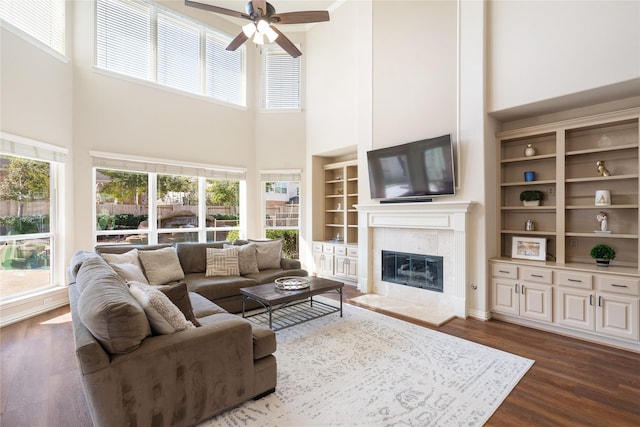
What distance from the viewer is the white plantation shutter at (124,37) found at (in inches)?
193

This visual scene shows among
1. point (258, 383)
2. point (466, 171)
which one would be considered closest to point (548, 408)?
point (258, 383)

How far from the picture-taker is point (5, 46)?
11.6 ft

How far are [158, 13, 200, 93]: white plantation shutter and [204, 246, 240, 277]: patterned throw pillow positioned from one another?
342cm

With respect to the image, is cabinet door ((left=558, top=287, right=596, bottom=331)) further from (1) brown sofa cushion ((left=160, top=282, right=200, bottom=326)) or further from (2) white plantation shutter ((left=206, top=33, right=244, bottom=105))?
(2) white plantation shutter ((left=206, top=33, right=244, bottom=105))

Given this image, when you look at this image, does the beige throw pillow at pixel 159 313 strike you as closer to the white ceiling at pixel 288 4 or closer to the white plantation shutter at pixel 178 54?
the white plantation shutter at pixel 178 54

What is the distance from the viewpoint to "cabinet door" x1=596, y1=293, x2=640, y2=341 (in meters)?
2.97

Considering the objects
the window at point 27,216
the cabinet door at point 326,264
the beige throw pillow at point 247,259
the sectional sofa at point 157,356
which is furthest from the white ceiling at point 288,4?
the sectional sofa at point 157,356

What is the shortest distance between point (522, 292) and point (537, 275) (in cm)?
27

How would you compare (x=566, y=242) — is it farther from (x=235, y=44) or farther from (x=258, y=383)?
(x=235, y=44)

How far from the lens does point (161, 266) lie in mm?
3973

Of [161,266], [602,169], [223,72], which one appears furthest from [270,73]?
[602,169]

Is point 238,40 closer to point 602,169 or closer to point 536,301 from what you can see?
point 602,169

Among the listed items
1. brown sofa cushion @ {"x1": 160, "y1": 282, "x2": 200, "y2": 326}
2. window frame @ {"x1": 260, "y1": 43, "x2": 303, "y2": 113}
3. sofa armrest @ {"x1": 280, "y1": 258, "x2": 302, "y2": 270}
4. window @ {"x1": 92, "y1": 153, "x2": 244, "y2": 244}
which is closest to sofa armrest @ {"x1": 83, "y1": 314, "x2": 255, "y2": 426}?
brown sofa cushion @ {"x1": 160, "y1": 282, "x2": 200, "y2": 326}

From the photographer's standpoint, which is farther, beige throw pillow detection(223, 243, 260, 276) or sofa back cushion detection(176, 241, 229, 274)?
beige throw pillow detection(223, 243, 260, 276)
